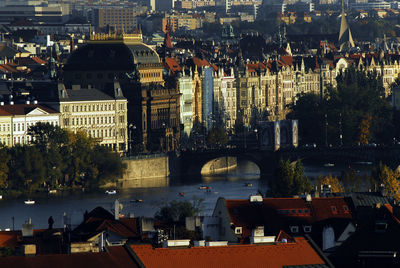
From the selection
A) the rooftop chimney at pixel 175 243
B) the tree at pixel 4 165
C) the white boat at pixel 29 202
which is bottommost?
the white boat at pixel 29 202

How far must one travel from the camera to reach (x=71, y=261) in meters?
38.1

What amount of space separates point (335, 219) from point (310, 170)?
5964 cm

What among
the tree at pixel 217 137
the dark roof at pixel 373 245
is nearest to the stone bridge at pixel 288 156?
the tree at pixel 217 137

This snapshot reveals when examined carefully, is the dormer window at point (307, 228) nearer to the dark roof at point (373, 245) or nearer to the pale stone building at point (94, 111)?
the dark roof at point (373, 245)

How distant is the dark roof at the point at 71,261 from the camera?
37.8 meters

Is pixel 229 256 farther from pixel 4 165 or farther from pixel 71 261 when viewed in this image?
pixel 4 165

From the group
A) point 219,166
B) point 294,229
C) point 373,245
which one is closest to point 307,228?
point 294,229

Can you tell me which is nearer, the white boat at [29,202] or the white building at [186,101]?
the white boat at [29,202]

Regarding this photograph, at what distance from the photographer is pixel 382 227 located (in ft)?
145

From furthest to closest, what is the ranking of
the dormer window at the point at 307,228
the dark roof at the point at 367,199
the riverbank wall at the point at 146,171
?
1. the riverbank wall at the point at 146,171
2. the dark roof at the point at 367,199
3. the dormer window at the point at 307,228

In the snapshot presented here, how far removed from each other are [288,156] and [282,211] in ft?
207

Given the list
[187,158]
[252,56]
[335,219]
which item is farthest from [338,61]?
[335,219]

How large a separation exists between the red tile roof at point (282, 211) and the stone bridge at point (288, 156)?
59632 millimetres

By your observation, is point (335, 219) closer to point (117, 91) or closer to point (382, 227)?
point (382, 227)
